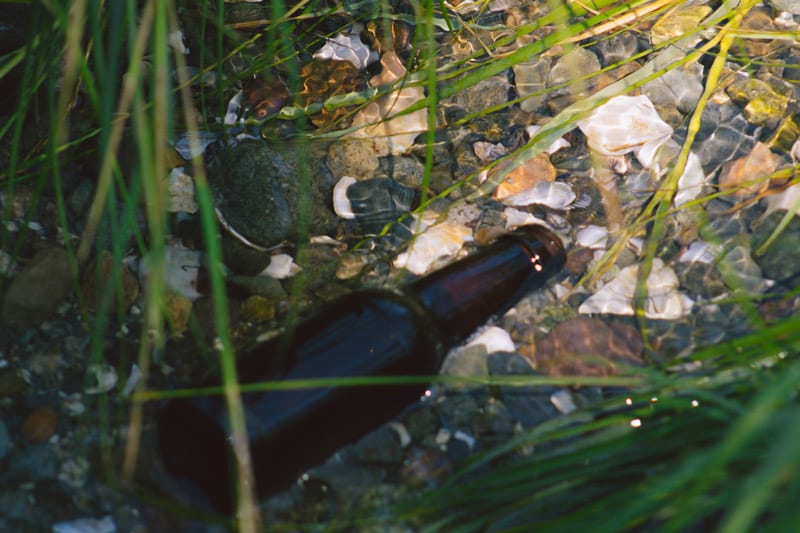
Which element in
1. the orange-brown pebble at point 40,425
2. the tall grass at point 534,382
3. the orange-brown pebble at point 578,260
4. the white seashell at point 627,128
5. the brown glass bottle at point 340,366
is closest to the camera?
the tall grass at point 534,382

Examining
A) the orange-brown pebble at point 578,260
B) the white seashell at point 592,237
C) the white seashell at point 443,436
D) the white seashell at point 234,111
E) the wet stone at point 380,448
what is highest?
the white seashell at point 234,111

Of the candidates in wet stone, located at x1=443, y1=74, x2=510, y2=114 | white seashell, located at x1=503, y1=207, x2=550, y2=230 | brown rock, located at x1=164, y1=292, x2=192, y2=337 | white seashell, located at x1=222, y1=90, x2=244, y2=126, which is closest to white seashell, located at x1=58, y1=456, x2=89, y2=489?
brown rock, located at x1=164, y1=292, x2=192, y2=337

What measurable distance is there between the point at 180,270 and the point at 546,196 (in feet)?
2.25

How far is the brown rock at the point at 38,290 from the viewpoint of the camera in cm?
121

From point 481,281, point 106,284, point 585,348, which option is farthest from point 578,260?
point 106,284

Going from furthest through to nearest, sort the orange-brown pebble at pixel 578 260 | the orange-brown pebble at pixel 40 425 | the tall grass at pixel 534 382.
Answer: the orange-brown pebble at pixel 578 260 → the orange-brown pebble at pixel 40 425 → the tall grass at pixel 534 382

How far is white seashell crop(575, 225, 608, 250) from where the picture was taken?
53.7 inches

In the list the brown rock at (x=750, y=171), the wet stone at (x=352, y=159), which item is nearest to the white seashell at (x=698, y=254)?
the brown rock at (x=750, y=171)

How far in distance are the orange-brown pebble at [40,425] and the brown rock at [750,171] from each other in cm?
122

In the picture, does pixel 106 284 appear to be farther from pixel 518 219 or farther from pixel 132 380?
pixel 518 219

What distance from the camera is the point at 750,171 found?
1.39m

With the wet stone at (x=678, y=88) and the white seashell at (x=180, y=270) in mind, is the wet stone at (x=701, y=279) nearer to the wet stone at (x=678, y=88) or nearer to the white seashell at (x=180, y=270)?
the wet stone at (x=678, y=88)

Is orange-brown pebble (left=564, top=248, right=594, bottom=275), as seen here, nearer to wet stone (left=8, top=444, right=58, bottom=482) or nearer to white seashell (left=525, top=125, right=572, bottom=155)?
white seashell (left=525, top=125, right=572, bottom=155)

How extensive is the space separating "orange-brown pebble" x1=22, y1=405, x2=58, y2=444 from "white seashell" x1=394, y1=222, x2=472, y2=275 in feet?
2.01
